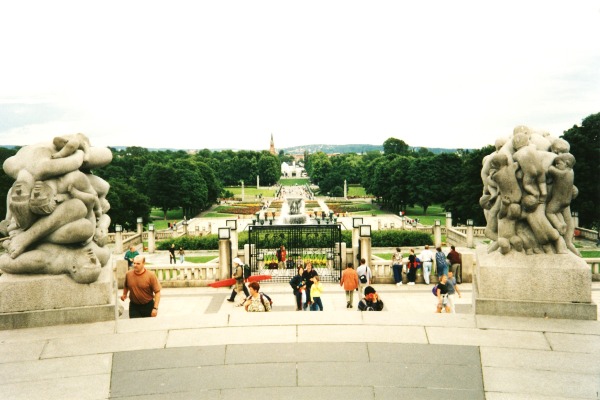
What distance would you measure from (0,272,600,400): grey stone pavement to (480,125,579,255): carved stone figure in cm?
133

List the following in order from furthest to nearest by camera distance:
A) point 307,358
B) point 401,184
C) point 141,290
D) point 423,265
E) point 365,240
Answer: point 401,184
point 365,240
point 423,265
point 141,290
point 307,358

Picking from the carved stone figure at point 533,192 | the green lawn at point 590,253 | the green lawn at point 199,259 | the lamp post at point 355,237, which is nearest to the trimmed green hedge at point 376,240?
the green lawn at point 199,259

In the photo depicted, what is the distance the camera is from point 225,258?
20.1 meters

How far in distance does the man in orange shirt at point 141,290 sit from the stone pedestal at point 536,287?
578 centimetres

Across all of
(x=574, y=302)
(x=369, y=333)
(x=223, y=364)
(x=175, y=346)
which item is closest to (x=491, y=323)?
(x=574, y=302)

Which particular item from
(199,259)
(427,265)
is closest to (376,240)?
(199,259)

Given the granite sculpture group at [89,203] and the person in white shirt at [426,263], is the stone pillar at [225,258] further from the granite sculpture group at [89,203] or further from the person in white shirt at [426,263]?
the granite sculpture group at [89,203]

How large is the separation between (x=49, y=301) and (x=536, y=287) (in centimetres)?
811

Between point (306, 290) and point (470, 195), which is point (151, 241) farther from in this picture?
point (470, 195)

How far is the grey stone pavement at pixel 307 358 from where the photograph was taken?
6.46 m

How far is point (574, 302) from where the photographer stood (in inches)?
344

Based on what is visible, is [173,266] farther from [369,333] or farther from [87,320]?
[369,333]

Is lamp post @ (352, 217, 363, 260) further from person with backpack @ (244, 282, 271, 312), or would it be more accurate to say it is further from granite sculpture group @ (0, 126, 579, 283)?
granite sculpture group @ (0, 126, 579, 283)

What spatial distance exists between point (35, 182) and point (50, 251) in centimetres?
115
